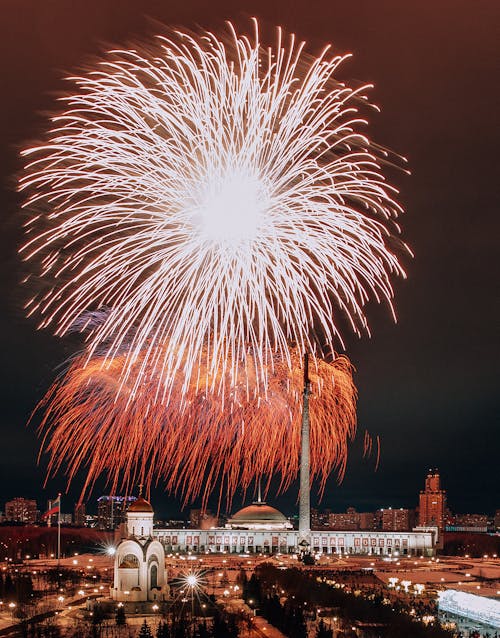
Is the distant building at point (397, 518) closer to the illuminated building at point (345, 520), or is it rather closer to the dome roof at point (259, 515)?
the illuminated building at point (345, 520)

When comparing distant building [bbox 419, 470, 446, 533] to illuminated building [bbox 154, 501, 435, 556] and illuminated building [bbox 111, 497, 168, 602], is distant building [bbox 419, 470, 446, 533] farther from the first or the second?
illuminated building [bbox 111, 497, 168, 602]

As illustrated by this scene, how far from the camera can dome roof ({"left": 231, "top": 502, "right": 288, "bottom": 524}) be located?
8681cm

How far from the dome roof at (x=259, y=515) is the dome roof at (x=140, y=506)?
1704 inches

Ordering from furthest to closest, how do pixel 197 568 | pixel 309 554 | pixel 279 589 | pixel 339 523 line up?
pixel 339 523
pixel 309 554
pixel 197 568
pixel 279 589

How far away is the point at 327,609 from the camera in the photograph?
39375 millimetres

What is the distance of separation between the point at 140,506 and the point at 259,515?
4474 cm

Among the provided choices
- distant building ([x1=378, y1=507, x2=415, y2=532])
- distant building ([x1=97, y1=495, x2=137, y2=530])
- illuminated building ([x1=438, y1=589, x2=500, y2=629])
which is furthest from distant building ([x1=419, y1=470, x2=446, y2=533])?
illuminated building ([x1=438, y1=589, x2=500, y2=629])

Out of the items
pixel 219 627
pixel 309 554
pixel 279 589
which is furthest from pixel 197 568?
pixel 219 627

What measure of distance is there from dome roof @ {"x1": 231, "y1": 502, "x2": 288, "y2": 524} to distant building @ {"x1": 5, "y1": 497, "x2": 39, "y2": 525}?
300 feet

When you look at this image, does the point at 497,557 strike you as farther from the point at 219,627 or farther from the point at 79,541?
the point at 219,627

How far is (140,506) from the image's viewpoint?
4441 centimetres

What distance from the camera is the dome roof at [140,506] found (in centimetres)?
4412

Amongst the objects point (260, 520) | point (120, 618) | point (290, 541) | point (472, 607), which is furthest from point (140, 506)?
point (260, 520)

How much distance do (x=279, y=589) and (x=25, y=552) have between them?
43.6 m
